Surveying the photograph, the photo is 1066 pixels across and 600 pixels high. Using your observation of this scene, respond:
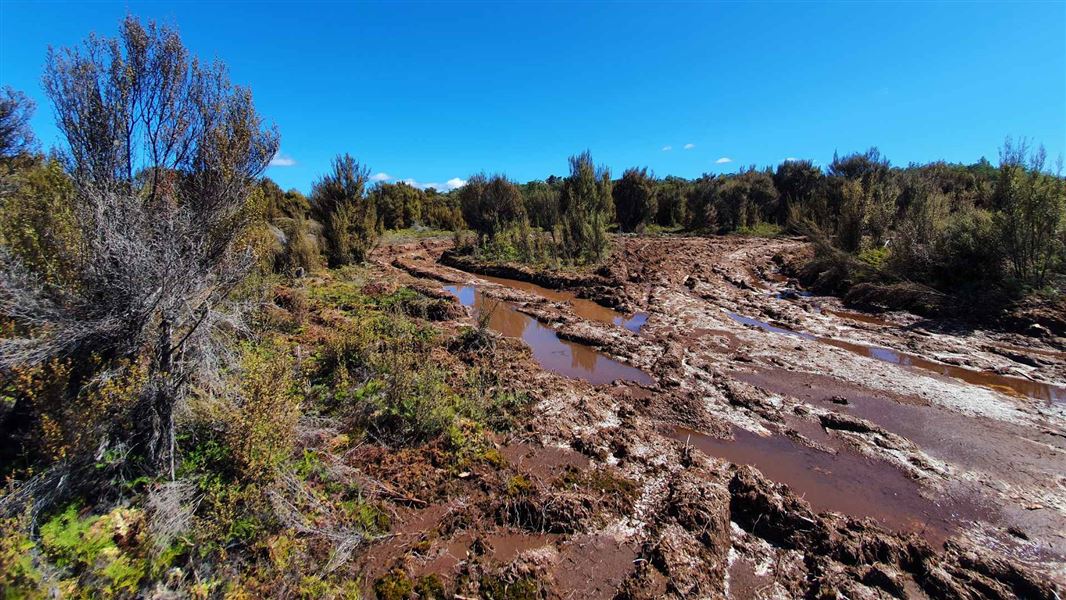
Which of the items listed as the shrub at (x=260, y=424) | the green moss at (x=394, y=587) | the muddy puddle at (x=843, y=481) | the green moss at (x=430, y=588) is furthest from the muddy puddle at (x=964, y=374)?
the shrub at (x=260, y=424)

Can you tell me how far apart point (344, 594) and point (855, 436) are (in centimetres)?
623

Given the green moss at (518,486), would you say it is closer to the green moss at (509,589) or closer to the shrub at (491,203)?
the green moss at (509,589)

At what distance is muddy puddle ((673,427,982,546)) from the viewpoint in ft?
13.1

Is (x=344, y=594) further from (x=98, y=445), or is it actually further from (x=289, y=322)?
(x=289, y=322)

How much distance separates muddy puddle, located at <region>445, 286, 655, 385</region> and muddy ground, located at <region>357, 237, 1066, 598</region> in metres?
0.07

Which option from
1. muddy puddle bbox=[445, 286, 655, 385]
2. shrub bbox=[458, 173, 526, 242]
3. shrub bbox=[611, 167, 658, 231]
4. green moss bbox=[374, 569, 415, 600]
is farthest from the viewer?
shrub bbox=[611, 167, 658, 231]

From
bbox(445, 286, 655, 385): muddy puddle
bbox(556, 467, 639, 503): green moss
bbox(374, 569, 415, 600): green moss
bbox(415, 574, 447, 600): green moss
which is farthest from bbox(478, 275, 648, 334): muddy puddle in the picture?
bbox(374, 569, 415, 600): green moss

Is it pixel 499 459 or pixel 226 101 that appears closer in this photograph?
pixel 226 101

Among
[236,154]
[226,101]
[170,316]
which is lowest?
[170,316]

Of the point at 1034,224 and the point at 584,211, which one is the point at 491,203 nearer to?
the point at 584,211

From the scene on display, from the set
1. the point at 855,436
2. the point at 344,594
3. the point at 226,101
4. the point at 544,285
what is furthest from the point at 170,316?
the point at 544,285

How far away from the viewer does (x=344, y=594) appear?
2855 mm

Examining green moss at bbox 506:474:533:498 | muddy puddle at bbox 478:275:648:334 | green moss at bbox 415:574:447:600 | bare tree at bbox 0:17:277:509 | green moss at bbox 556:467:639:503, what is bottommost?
green moss at bbox 415:574:447:600

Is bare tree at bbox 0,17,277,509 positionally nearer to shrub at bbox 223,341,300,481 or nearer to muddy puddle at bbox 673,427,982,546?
shrub at bbox 223,341,300,481
